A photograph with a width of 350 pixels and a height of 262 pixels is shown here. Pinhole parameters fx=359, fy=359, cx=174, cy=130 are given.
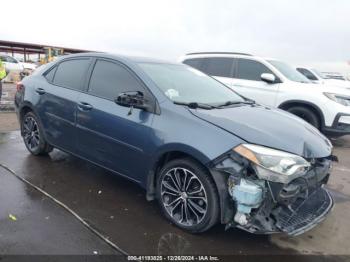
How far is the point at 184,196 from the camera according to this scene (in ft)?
11.3

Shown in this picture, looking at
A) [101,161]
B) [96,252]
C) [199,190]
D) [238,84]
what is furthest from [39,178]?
[238,84]

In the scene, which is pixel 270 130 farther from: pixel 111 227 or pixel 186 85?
pixel 111 227

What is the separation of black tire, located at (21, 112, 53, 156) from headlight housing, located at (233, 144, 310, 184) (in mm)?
3230

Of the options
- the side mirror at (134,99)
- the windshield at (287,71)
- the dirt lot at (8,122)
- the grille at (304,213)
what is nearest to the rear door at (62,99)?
the side mirror at (134,99)

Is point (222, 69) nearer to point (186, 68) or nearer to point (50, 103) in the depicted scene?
point (186, 68)

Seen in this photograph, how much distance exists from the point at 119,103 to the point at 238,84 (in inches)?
204

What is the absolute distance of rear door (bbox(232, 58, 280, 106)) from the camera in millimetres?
8070

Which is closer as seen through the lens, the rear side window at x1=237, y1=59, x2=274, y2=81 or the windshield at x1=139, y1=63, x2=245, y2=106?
the windshield at x1=139, y1=63, x2=245, y2=106

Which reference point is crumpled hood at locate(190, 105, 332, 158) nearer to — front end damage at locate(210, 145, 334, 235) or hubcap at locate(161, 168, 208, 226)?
front end damage at locate(210, 145, 334, 235)

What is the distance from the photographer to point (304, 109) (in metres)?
7.69

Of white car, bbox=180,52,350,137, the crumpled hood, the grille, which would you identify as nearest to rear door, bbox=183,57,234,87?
white car, bbox=180,52,350,137

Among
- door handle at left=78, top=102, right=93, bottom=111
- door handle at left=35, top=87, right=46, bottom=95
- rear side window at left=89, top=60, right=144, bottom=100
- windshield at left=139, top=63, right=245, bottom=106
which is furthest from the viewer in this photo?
door handle at left=35, top=87, right=46, bottom=95

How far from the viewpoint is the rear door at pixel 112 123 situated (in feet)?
12.2

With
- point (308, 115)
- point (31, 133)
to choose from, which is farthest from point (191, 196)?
point (308, 115)
